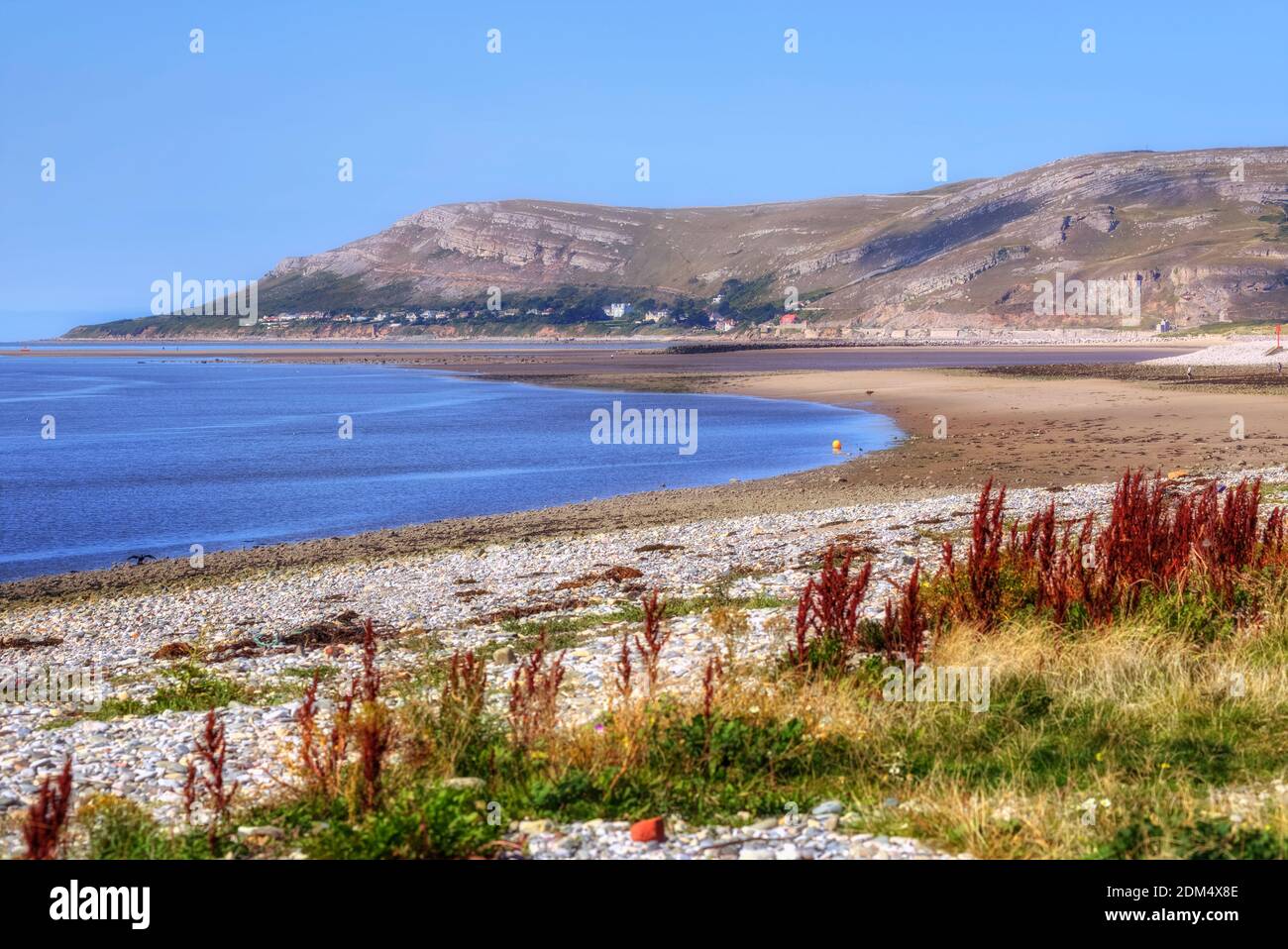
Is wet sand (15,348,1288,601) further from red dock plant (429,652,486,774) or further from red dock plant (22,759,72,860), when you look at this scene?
red dock plant (22,759,72,860)

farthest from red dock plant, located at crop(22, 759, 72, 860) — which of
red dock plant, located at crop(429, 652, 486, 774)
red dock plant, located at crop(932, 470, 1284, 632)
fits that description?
red dock plant, located at crop(932, 470, 1284, 632)

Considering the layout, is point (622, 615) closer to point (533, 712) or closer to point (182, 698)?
point (182, 698)

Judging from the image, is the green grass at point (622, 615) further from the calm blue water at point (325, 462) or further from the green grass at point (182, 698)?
the calm blue water at point (325, 462)

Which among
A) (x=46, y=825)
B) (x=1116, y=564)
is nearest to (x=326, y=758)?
(x=46, y=825)

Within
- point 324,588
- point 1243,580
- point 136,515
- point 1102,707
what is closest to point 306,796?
point 1102,707

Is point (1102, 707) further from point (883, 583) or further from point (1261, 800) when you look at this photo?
point (883, 583)
